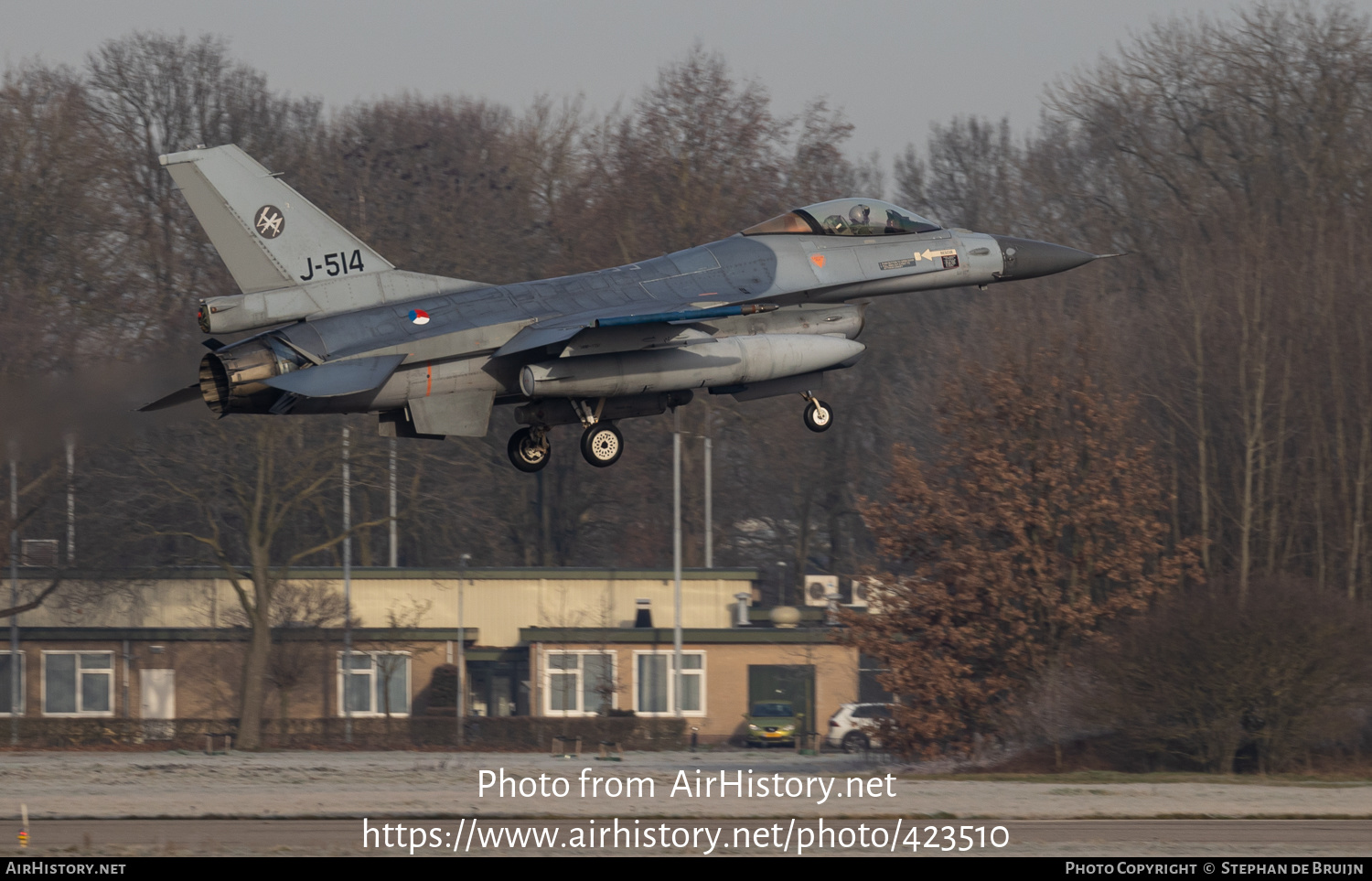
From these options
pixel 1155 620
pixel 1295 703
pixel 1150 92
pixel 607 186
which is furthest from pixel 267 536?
pixel 1150 92

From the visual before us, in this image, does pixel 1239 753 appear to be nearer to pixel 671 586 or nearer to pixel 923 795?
pixel 923 795

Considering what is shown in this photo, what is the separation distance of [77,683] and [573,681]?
1599 centimetres

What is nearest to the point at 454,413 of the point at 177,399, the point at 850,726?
the point at 177,399

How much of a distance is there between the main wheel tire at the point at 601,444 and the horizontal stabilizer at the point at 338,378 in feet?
10.8

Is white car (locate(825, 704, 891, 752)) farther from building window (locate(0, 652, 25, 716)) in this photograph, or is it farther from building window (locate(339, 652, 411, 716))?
building window (locate(0, 652, 25, 716))

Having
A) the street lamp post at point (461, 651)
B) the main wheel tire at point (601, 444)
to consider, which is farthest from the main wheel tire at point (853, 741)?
the main wheel tire at point (601, 444)

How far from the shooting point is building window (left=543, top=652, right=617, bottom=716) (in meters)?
55.8

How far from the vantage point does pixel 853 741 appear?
5078cm

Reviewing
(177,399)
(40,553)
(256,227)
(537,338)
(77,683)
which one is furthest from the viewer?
(77,683)

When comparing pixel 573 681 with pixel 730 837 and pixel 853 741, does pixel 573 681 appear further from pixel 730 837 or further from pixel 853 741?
pixel 730 837

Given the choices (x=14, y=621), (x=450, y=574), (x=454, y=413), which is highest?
(x=454, y=413)

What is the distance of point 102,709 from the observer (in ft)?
183

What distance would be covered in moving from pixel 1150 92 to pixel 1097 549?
85.9 feet

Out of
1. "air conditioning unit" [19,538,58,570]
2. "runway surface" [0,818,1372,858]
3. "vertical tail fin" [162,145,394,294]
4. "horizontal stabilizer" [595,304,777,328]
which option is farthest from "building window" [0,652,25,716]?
"horizontal stabilizer" [595,304,777,328]
